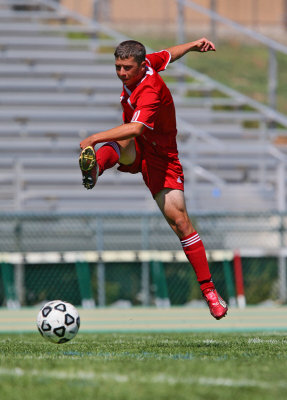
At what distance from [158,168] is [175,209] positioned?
1.10 feet

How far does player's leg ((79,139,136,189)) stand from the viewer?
17.9 feet

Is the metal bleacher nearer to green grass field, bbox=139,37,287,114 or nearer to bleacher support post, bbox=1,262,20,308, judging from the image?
bleacher support post, bbox=1,262,20,308

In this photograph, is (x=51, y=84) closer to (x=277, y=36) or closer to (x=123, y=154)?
(x=123, y=154)

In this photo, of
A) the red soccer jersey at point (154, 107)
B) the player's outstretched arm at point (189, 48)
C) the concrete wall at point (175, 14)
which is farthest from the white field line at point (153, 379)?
the concrete wall at point (175, 14)

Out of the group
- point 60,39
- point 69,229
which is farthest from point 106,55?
point 69,229

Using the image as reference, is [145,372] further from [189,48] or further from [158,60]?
[189,48]

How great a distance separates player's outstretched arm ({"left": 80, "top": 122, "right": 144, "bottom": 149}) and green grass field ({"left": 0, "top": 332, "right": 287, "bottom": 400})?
1.36 m

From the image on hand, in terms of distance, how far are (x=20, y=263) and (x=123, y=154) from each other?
681cm

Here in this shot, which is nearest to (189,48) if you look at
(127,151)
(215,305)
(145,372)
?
(127,151)

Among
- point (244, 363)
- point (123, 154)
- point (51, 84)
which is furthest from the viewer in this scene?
point (51, 84)

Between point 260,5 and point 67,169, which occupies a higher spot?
point 260,5

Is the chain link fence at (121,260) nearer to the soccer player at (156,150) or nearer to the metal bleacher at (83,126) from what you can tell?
the metal bleacher at (83,126)

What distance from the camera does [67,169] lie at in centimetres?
1552

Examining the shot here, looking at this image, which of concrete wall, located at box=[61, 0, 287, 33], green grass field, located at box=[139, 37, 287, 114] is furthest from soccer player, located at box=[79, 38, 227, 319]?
concrete wall, located at box=[61, 0, 287, 33]
